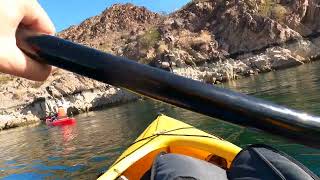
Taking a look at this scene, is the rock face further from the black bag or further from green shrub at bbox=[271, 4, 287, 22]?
the black bag

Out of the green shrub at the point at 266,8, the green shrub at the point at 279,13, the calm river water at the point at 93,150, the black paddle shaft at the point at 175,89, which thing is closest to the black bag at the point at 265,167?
the black paddle shaft at the point at 175,89

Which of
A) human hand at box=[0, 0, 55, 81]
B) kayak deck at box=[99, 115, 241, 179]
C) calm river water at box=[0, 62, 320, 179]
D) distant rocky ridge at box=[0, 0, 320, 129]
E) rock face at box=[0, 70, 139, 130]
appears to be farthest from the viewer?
distant rocky ridge at box=[0, 0, 320, 129]

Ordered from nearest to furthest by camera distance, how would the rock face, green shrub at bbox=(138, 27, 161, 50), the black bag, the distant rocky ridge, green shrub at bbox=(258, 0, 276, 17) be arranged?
the black bag < the rock face < the distant rocky ridge < green shrub at bbox=(258, 0, 276, 17) < green shrub at bbox=(138, 27, 161, 50)

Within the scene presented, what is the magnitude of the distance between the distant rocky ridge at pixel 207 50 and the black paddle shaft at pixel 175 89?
135ft

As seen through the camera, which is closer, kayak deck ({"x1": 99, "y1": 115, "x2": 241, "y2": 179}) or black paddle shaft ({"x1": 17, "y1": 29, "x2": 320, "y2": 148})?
black paddle shaft ({"x1": 17, "y1": 29, "x2": 320, "y2": 148})

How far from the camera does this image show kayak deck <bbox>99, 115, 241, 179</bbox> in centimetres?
564

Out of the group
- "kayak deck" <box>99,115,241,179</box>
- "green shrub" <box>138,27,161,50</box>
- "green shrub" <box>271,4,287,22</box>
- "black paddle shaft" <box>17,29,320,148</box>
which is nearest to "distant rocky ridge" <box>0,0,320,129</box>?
"green shrub" <box>138,27,161,50</box>

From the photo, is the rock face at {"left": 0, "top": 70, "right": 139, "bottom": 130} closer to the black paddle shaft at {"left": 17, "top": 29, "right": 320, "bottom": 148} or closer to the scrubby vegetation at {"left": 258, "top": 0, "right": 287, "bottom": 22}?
the scrubby vegetation at {"left": 258, "top": 0, "right": 287, "bottom": 22}

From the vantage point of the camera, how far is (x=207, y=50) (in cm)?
5462

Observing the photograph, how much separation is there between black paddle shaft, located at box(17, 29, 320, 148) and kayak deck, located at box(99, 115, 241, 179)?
14.6ft

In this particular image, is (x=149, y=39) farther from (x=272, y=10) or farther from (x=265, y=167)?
(x=265, y=167)

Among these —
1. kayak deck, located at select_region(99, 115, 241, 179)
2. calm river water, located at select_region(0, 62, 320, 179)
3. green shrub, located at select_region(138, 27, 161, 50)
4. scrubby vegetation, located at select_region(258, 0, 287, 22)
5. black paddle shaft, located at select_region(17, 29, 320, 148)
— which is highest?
scrubby vegetation, located at select_region(258, 0, 287, 22)

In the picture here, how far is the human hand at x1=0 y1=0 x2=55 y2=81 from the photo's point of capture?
87cm

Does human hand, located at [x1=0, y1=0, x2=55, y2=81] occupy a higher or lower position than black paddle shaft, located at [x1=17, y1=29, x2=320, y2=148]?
higher
